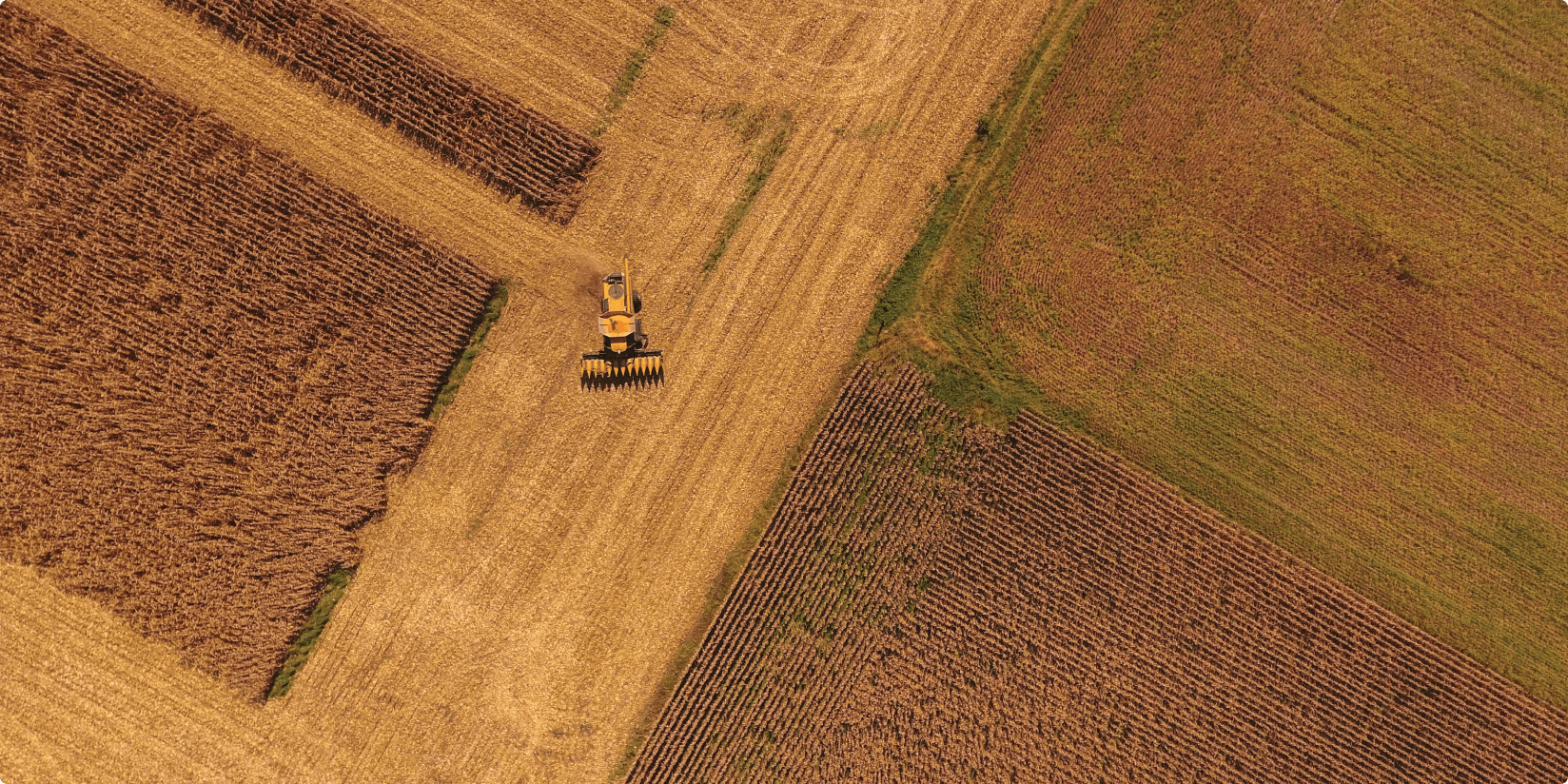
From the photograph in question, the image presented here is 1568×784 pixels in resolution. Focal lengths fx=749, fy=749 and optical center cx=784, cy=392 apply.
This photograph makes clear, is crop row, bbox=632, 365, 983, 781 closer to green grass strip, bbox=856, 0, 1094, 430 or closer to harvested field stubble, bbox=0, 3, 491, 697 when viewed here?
green grass strip, bbox=856, 0, 1094, 430

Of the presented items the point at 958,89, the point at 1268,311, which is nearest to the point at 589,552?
the point at 958,89

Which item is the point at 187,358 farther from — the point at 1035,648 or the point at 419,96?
the point at 1035,648

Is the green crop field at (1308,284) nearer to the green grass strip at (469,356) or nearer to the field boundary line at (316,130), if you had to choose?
the green grass strip at (469,356)

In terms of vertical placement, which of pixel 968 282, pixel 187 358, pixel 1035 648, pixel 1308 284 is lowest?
pixel 187 358

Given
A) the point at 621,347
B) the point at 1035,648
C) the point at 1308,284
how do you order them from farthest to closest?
1. the point at 1308,284
2. the point at 1035,648
3. the point at 621,347

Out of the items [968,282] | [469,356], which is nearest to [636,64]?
[469,356]

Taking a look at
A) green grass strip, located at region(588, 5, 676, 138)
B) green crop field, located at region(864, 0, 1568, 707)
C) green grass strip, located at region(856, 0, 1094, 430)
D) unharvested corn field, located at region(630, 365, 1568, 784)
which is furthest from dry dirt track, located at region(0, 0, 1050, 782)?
green crop field, located at region(864, 0, 1568, 707)

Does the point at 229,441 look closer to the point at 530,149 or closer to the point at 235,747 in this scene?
the point at 235,747

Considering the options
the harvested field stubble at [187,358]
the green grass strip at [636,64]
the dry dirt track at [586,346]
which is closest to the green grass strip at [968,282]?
the dry dirt track at [586,346]
